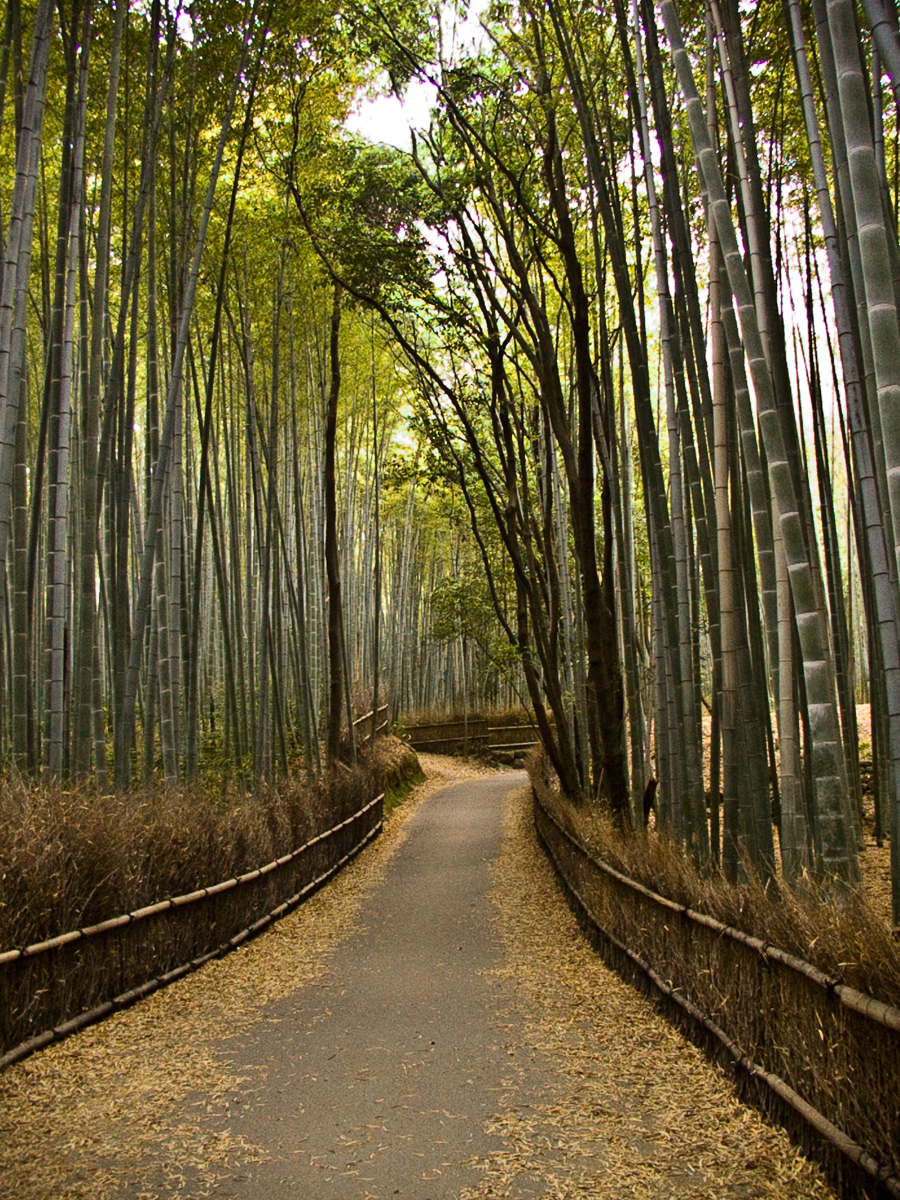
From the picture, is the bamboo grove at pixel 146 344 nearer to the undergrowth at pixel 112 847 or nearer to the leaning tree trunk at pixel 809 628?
the undergrowth at pixel 112 847

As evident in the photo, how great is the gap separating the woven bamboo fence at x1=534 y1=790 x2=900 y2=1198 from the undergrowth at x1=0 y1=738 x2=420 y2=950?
1618mm

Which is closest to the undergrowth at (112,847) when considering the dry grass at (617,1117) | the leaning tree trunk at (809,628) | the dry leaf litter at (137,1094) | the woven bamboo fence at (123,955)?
the woven bamboo fence at (123,955)

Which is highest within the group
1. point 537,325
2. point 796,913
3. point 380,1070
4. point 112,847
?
point 537,325

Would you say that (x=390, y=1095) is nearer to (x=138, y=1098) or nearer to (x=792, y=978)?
(x=138, y=1098)

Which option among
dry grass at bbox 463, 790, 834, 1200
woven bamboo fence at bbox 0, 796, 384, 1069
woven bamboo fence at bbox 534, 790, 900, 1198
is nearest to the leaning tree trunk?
woven bamboo fence at bbox 534, 790, 900, 1198

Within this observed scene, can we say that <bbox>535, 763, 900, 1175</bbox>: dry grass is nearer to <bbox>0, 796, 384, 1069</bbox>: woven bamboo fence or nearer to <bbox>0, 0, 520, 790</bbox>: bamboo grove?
<bbox>0, 796, 384, 1069</bbox>: woven bamboo fence

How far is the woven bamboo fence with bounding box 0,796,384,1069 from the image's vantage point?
7.79ft

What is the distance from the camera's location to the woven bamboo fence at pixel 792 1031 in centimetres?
149

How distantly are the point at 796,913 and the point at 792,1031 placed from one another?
0.23 metres

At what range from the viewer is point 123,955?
293cm

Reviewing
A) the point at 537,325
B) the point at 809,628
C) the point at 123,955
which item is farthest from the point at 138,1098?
the point at 537,325

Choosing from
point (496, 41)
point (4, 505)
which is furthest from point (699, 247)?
point (4, 505)

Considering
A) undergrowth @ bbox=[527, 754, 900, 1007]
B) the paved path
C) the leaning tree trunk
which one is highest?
the leaning tree trunk

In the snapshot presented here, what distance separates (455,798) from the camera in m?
10.5
